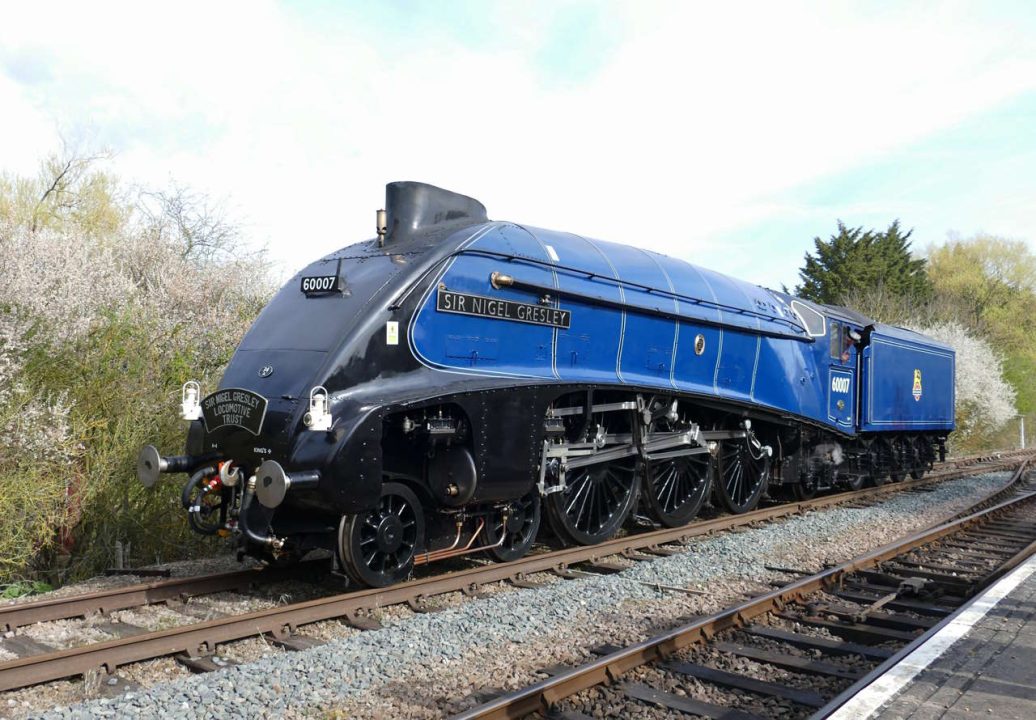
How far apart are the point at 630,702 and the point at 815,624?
2.22 meters

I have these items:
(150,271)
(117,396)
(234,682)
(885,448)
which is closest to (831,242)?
(885,448)

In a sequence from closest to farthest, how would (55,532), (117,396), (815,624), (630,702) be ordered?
(630,702)
(815,624)
(55,532)
(117,396)

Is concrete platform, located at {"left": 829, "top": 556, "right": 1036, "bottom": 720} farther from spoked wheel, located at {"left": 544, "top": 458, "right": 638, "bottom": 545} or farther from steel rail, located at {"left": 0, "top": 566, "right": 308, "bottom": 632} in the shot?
steel rail, located at {"left": 0, "top": 566, "right": 308, "bottom": 632}

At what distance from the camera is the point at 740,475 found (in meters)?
11.2

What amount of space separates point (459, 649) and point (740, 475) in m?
6.98

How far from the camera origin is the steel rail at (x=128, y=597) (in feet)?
18.8

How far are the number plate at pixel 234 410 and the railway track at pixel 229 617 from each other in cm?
129

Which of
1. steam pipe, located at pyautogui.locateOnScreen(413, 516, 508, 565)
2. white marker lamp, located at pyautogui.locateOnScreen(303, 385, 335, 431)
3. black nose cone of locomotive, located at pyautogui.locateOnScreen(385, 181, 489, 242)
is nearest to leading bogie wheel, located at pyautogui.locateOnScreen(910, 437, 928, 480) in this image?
steam pipe, located at pyautogui.locateOnScreen(413, 516, 508, 565)

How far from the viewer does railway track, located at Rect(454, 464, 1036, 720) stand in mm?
4266

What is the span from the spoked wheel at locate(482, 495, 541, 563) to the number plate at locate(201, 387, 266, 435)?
2.33 metres

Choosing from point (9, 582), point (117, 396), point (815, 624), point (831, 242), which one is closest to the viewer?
point (815, 624)

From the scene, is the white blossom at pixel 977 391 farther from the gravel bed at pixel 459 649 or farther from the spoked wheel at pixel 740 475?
the gravel bed at pixel 459 649

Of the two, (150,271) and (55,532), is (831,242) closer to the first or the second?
(150,271)

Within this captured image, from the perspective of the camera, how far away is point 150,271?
16.0 metres
